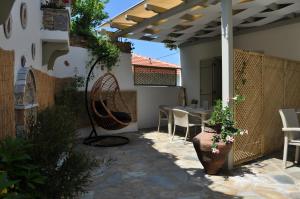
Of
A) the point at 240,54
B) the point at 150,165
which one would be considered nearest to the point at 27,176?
the point at 150,165

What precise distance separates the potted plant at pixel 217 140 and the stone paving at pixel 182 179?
0.24 metres

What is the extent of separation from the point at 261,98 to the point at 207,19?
108 inches

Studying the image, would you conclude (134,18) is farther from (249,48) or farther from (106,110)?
(249,48)

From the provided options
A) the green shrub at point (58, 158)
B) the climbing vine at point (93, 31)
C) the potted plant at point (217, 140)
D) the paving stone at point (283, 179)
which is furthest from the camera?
the climbing vine at point (93, 31)

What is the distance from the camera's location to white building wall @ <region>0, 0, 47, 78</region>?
353 cm

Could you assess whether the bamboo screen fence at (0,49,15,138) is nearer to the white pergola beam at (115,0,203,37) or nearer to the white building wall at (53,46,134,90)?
Answer: the white pergola beam at (115,0,203,37)

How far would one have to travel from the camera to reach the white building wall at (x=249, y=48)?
304 inches

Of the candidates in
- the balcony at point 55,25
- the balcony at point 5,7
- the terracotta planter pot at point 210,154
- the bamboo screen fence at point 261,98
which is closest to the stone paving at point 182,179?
the terracotta planter pot at point 210,154

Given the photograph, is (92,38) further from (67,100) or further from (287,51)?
(287,51)

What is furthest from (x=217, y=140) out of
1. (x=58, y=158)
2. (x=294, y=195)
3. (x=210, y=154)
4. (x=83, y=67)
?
A: (x=83, y=67)

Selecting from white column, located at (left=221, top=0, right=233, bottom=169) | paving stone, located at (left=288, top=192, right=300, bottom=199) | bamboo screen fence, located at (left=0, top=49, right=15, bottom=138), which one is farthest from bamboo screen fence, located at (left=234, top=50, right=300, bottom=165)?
bamboo screen fence, located at (left=0, top=49, right=15, bottom=138)

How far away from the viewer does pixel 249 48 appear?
29.2 feet

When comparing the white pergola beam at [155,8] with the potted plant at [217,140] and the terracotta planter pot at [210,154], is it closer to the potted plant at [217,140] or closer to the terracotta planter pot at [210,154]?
the potted plant at [217,140]

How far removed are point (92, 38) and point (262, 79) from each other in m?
5.02
